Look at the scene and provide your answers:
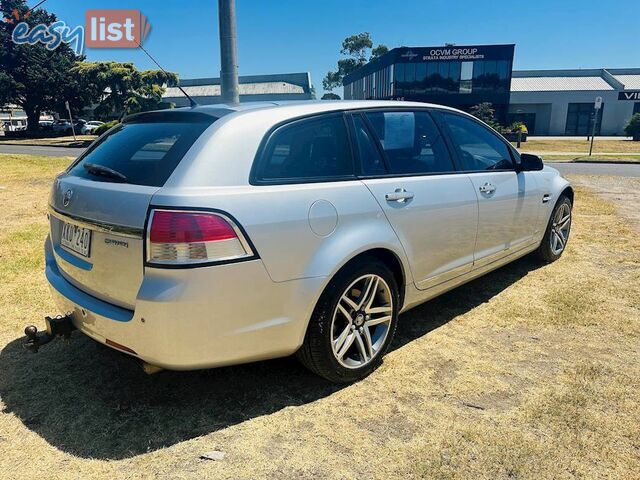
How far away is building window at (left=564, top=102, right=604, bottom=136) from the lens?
50125 millimetres

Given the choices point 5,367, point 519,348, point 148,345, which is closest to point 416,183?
point 519,348

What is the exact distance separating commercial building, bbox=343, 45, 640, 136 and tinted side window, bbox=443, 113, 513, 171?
135 ft

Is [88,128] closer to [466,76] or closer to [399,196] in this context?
[466,76]

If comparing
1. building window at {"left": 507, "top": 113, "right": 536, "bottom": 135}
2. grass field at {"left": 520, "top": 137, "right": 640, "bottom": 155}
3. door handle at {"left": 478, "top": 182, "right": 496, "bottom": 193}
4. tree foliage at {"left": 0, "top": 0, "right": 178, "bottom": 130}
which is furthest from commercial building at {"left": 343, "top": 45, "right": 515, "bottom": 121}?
door handle at {"left": 478, "top": 182, "right": 496, "bottom": 193}

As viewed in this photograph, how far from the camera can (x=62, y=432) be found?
8.29ft

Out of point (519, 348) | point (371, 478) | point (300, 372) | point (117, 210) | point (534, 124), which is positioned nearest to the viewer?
point (371, 478)

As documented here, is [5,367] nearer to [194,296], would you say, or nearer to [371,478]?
[194,296]

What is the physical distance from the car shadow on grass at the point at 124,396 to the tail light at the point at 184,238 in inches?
28.0

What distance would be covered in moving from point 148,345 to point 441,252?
2.06 metres

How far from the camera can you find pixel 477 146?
13.5 ft

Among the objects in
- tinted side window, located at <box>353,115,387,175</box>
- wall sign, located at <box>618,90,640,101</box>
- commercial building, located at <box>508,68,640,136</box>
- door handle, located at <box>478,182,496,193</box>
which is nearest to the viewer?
Answer: tinted side window, located at <box>353,115,387,175</box>

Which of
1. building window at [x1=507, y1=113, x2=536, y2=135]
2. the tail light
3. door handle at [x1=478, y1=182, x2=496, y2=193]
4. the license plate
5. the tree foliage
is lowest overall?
the license plate

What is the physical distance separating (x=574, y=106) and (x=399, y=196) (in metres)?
55.7

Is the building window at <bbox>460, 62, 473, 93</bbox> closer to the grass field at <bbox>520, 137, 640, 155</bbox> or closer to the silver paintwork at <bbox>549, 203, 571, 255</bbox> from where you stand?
the grass field at <bbox>520, 137, 640, 155</bbox>
